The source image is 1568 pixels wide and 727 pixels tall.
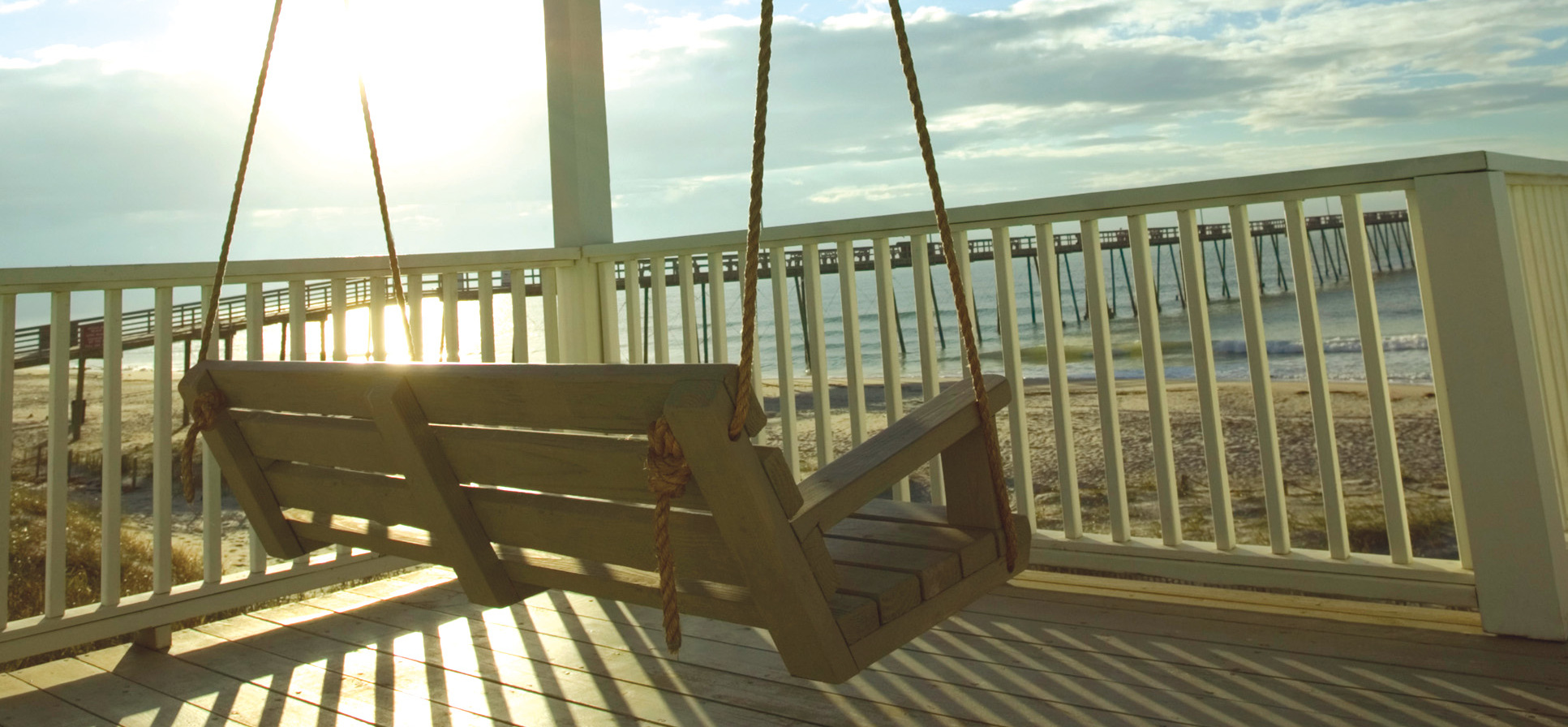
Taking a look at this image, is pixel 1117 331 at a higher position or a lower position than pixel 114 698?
higher

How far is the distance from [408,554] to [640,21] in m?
41.1

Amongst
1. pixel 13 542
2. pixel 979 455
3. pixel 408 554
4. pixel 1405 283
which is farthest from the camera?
pixel 1405 283

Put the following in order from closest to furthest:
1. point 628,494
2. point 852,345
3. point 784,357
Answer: point 628,494 < point 852,345 < point 784,357

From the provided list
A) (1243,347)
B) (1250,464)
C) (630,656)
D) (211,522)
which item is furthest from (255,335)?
(1243,347)

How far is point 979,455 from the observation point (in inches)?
48.4

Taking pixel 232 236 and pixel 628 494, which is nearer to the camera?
pixel 628 494

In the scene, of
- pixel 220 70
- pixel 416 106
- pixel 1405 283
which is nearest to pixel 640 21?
pixel 220 70

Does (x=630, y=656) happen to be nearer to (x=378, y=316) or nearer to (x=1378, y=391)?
(x=378, y=316)

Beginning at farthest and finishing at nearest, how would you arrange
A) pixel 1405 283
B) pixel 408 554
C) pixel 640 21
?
pixel 640 21 → pixel 1405 283 → pixel 408 554

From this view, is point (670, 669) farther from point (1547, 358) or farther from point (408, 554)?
point (1547, 358)

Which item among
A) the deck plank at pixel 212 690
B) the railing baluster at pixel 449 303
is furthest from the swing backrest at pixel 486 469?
the railing baluster at pixel 449 303

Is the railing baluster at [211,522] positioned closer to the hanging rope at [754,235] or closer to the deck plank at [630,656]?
the deck plank at [630,656]

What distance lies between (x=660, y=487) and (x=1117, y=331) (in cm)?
3381

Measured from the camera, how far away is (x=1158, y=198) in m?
2.23
